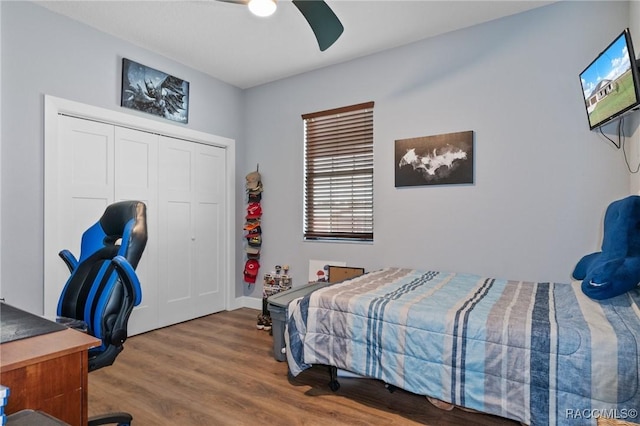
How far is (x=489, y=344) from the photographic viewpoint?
170 cm

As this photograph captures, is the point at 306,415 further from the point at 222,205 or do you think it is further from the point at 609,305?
the point at 222,205

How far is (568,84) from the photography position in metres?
2.69

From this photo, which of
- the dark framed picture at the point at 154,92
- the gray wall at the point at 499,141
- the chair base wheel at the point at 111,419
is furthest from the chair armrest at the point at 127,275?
the gray wall at the point at 499,141

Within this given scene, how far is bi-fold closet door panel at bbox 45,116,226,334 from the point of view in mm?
2996

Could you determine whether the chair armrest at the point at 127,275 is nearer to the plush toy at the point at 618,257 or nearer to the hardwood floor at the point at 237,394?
the hardwood floor at the point at 237,394

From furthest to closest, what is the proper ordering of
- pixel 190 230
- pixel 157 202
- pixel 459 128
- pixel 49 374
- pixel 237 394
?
pixel 190 230 → pixel 157 202 → pixel 459 128 → pixel 237 394 → pixel 49 374

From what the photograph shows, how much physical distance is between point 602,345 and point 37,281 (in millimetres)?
3699

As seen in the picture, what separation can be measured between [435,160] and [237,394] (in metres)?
2.52

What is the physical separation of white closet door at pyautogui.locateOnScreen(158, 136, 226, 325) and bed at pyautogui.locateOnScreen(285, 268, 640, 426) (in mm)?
1975

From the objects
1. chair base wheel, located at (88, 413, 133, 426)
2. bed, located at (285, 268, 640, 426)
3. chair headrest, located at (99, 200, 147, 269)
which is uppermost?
chair headrest, located at (99, 200, 147, 269)

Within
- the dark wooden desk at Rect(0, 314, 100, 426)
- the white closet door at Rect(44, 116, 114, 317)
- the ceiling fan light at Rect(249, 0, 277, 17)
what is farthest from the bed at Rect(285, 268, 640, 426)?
the white closet door at Rect(44, 116, 114, 317)

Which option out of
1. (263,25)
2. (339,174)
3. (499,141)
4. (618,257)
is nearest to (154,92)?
(263,25)

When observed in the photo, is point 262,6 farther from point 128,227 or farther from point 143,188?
point 143,188

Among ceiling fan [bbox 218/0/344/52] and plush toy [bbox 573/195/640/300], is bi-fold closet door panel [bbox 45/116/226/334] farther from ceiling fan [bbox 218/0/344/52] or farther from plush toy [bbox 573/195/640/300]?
plush toy [bbox 573/195/640/300]
